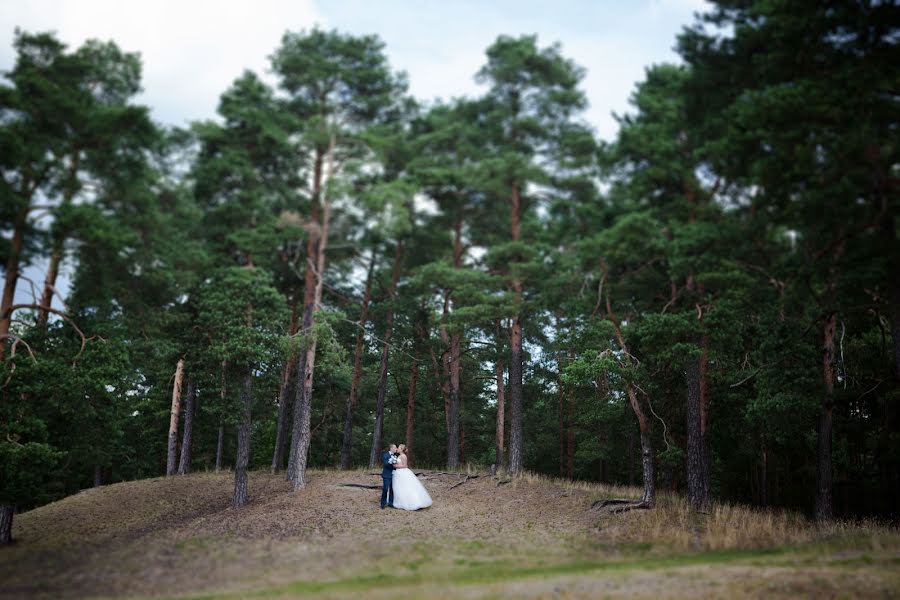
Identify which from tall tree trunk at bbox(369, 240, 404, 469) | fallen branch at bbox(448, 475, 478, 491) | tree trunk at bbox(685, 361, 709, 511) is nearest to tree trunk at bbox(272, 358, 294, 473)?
tall tree trunk at bbox(369, 240, 404, 469)

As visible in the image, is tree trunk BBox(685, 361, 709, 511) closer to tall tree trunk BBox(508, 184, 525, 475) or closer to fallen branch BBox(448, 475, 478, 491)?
tall tree trunk BBox(508, 184, 525, 475)

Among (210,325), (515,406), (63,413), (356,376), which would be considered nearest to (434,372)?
(356,376)

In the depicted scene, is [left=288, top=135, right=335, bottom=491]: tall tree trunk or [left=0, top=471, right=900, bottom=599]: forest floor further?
[left=288, top=135, right=335, bottom=491]: tall tree trunk

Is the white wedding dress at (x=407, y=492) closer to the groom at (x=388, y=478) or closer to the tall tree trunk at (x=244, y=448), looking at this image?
the groom at (x=388, y=478)

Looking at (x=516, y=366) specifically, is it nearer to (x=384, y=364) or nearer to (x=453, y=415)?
(x=453, y=415)

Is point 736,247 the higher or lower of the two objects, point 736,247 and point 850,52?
the lower

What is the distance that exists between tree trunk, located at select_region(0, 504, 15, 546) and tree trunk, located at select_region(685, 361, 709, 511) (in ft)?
52.7

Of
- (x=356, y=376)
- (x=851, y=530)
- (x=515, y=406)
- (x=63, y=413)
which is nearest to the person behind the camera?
(x=851, y=530)

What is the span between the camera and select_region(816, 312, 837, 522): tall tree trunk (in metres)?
14.1

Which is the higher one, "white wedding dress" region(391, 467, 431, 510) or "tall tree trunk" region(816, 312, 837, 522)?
"tall tree trunk" region(816, 312, 837, 522)

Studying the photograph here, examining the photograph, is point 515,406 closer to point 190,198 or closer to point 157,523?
point 157,523

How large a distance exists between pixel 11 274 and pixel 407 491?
1009 centimetres

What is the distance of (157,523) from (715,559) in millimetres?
14110

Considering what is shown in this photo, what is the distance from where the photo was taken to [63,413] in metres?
13.5
